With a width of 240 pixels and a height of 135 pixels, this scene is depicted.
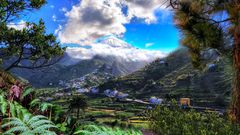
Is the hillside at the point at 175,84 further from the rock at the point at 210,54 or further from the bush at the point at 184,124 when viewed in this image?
the bush at the point at 184,124

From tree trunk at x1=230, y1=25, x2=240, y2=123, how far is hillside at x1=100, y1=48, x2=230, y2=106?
8178 cm

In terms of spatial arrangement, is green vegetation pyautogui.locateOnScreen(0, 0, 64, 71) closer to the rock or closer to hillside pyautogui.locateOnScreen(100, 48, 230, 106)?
the rock

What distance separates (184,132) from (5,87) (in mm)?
5237

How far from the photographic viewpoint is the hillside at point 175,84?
122750 millimetres

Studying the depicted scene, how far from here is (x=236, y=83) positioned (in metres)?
10.1

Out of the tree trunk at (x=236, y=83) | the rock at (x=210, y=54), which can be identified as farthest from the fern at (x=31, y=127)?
the rock at (x=210, y=54)

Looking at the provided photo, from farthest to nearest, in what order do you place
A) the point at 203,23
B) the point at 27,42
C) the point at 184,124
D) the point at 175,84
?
the point at 175,84 < the point at 27,42 < the point at 203,23 < the point at 184,124

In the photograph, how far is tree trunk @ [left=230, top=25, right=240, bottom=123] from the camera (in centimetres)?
978

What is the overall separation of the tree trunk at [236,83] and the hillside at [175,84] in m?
81.8

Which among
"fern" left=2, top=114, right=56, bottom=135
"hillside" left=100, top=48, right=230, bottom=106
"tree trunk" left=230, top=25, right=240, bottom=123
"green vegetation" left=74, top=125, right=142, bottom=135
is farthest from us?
"hillside" left=100, top=48, right=230, bottom=106

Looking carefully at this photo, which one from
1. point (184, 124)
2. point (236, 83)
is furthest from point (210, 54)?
point (184, 124)

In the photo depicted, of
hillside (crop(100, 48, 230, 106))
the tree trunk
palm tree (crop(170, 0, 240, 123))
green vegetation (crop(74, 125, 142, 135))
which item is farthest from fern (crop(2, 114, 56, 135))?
hillside (crop(100, 48, 230, 106))

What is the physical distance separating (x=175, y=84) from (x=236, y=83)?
142953 millimetres

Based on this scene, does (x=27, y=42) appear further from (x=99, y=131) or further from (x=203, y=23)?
(x=99, y=131)
